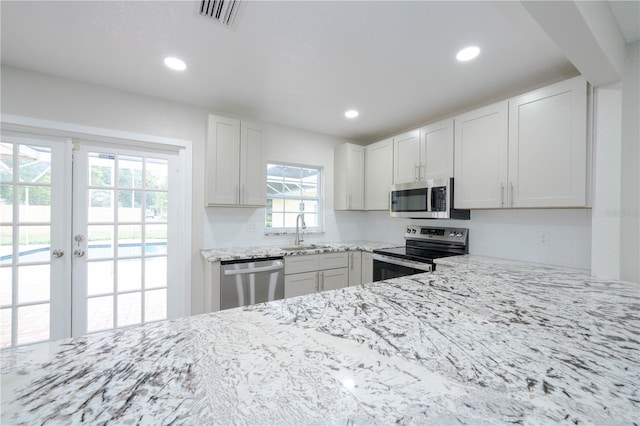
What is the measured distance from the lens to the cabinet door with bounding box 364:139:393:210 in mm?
3303

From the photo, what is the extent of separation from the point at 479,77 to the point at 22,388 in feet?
9.62

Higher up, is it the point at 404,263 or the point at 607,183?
the point at 607,183

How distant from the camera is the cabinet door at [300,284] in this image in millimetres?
2689

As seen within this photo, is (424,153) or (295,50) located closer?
(295,50)

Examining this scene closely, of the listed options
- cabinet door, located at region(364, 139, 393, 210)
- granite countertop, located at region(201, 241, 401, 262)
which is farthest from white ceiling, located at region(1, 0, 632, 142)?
granite countertop, located at region(201, 241, 401, 262)

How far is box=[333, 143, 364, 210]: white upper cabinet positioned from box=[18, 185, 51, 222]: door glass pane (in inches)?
118

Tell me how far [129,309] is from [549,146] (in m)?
3.94

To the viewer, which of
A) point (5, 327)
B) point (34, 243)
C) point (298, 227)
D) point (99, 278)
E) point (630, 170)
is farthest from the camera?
point (298, 227)

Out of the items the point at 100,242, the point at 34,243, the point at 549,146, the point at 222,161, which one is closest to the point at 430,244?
the point at 549,146

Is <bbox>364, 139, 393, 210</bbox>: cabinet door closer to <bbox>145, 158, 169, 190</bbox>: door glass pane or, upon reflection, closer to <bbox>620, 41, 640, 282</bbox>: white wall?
<bbox>620, 41, 640, 282</bbox>: white wall

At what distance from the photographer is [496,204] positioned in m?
2.24

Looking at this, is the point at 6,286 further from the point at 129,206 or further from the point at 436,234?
the point at 436,234

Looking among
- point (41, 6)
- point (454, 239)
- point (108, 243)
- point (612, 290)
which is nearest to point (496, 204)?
point (454, 239)

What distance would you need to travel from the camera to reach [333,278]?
300 centimetres
